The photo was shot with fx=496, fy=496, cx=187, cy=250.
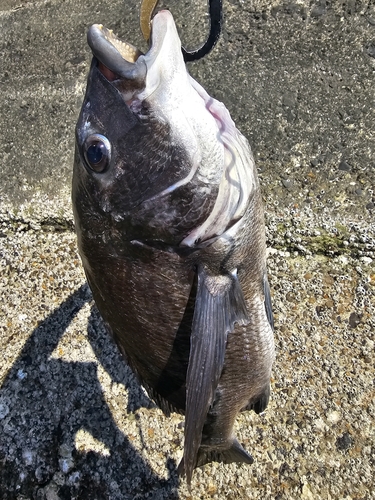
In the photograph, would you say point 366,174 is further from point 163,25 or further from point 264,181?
point 163,25

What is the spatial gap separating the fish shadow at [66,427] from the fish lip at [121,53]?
1386mm

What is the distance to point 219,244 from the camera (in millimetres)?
1528

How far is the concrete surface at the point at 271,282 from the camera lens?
6.68ft

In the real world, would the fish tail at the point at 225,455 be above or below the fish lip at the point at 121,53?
below

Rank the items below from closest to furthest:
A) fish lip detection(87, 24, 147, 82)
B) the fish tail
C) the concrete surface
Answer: fish lip detection(87, 24, 147, 82) → the fish tail → the concrete surface

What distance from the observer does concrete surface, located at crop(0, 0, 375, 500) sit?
2.04 m

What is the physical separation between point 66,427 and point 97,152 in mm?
1365

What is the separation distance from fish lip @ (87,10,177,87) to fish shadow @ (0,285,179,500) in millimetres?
1386

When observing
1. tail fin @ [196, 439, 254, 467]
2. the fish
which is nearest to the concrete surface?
tail fin @ [196, 439, 254, 467]

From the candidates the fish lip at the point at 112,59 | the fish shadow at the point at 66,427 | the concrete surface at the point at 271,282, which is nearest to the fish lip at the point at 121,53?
the fish lip at the point at 112,59

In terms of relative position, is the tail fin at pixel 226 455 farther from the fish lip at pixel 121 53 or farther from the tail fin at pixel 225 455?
the fish lip at pixel 121 53

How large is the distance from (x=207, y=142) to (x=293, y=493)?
142 centimetres

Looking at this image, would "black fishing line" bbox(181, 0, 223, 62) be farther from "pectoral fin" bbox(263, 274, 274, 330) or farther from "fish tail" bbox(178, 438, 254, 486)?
"fish tail" bbox(178, 438, 254, 486)

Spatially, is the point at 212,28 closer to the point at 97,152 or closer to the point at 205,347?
the point at 97,152
